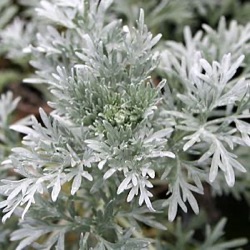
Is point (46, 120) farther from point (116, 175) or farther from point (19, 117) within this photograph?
point (19, 117)

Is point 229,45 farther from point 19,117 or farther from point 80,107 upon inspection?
point 19,117

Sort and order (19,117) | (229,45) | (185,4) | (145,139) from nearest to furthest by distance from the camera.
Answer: (145,139) → (229,45) → (185,4) → (19,117)

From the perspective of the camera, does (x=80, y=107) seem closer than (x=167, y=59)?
Yes

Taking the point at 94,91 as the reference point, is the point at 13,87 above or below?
below

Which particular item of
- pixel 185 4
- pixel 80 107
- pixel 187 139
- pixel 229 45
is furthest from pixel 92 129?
pixel 185 4

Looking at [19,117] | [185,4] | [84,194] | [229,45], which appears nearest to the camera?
[84,194]

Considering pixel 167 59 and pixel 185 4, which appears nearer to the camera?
pixel 167 59

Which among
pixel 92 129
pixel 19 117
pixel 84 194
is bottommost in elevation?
pixel 19 117

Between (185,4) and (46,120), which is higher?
(46,120)

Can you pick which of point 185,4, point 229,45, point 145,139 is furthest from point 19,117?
point 145,139
